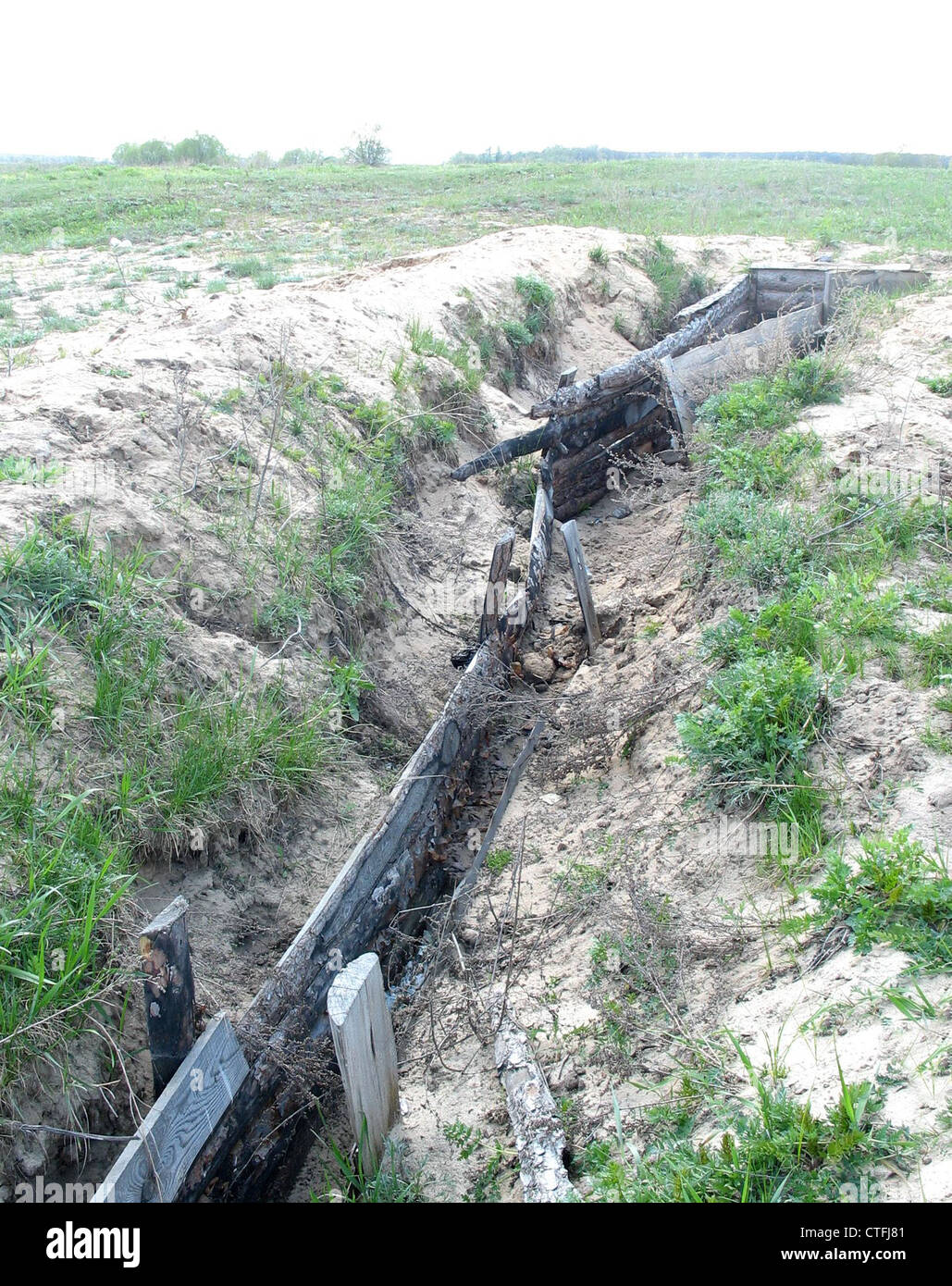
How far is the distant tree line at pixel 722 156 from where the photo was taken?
39.1 meters

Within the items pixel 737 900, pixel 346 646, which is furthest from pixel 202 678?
pixel 737 900

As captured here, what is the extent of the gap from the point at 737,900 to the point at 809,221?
1891 cm

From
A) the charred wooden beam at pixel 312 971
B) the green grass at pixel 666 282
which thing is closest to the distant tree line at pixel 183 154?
the green grass at pixel 666 282

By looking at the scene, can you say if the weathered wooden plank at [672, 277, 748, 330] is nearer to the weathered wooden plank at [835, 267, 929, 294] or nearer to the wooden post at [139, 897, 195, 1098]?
the weathered wooden plank at [835, 267, 929, 294]

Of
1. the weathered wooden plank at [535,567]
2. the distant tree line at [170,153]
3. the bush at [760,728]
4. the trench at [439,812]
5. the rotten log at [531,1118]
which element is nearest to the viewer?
the rotten log at [531,1118]

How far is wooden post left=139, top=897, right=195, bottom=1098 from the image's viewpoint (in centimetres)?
250

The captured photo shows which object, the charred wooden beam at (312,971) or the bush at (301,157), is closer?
the charred wooden beam at (312,971)

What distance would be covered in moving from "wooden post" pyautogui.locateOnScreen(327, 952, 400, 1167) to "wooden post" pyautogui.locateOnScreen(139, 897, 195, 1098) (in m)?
0.44

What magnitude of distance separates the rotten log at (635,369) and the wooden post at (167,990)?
218 inches

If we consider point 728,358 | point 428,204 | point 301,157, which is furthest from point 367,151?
point 728,358

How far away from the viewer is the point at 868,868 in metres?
2.77

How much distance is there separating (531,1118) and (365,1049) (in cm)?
→ 58

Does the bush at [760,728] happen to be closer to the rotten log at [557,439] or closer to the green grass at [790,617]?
the green grass at [790,617]

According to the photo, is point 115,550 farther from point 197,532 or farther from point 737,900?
point 737,900
